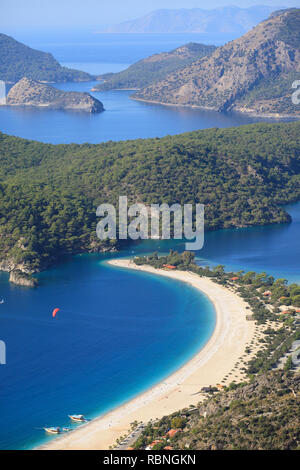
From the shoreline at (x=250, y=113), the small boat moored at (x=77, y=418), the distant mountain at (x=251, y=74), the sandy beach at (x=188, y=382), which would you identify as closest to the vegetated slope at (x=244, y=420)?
the sandy beach at (x=188, y=382)

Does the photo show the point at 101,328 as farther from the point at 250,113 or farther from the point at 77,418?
the point at 250,113

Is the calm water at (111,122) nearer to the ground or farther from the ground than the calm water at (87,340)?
farther from the ground

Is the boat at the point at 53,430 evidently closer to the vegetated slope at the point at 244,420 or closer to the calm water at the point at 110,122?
the vegetated slope at the point at 244,420

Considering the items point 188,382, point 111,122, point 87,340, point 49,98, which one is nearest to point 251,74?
point 111,122

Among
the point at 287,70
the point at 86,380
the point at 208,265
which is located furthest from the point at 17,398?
the point at 287,70

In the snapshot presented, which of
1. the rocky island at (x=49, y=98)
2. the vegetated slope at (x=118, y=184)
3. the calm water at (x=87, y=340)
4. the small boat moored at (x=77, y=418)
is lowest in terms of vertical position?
the small boat moored at (x=77, y=418)

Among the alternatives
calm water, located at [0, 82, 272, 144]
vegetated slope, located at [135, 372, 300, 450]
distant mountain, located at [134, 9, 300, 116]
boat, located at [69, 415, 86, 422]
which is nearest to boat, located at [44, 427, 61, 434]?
boat, located at [69, 415, 86, 422]
